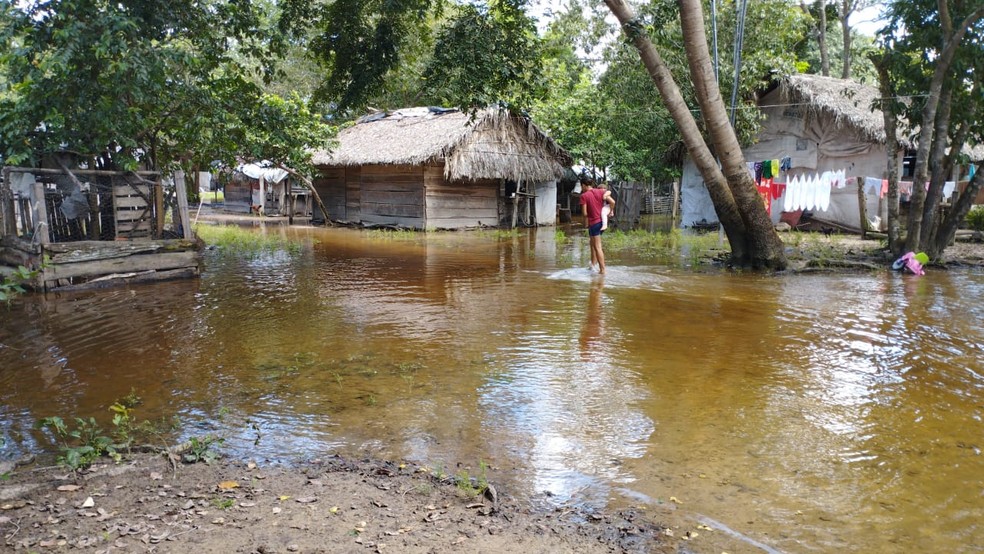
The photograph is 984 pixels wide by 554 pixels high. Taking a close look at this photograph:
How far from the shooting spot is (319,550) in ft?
10.2

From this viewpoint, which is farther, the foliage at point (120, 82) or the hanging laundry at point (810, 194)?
the hanging laundry at point (810, 194)

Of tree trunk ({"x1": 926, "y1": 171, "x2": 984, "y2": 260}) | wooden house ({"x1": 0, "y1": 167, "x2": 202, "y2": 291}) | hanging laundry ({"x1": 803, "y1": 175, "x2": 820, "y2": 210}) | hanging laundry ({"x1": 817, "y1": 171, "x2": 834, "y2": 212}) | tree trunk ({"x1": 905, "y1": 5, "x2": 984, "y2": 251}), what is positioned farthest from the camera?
hanging laundry ({"x1": 803, "y1": 175, "x2": 820, "y2": 210})

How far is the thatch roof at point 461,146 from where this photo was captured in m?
21.5

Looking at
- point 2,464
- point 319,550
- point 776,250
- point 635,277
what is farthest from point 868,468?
point 776,250

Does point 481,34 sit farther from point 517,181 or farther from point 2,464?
point 517,181

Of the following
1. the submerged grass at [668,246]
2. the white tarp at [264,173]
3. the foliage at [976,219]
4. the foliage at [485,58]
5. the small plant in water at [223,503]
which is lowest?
the small plant in water at [223,503]

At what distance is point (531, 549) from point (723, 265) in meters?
11.0

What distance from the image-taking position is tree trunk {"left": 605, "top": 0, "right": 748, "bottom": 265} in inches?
439

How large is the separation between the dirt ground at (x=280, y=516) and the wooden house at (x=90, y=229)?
24.4 ft

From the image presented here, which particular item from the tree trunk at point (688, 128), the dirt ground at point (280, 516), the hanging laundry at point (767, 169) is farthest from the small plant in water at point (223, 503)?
the hanging laundry at point (767, 169)

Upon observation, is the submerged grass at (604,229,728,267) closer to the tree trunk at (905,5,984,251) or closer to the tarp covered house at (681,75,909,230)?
the tarp covered house at (681,75,909,230)

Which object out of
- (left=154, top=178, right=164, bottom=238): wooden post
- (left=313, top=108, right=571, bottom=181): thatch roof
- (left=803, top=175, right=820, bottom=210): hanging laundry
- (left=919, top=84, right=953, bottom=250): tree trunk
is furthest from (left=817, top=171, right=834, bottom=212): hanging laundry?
(left=154, top=178, right=164, bottom=238): wooden post

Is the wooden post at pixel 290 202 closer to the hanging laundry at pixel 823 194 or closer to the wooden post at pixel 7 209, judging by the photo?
the wooden post at pixel 7 209

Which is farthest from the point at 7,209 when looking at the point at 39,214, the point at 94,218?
the point at 94,218
